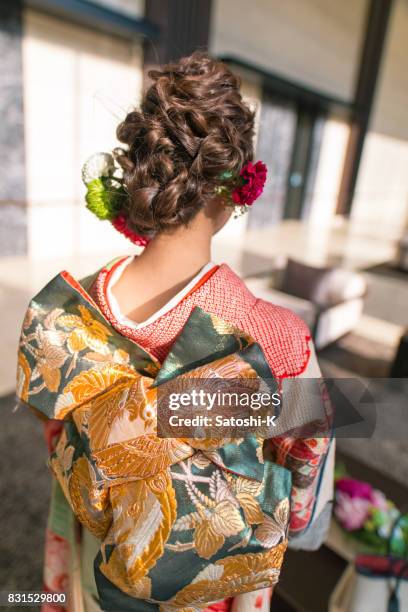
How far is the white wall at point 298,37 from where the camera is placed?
21.3 ft

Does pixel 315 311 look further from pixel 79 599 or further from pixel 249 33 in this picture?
pixel 249 33

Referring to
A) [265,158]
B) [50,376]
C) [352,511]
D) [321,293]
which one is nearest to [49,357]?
[50,376]

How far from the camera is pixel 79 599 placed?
0.78 metres

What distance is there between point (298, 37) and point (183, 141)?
863 cm

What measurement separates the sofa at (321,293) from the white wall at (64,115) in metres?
2.39

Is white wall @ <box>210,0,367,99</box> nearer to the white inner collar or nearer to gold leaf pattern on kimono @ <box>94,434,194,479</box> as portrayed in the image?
the white inner collar

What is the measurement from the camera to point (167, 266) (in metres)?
0.71

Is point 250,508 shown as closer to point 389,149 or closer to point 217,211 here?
point 217,211

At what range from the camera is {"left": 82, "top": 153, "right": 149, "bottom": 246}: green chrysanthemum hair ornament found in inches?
31.8

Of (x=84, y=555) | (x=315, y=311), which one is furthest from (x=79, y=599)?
(x=315, y=311)

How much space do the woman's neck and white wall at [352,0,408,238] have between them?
9981mm

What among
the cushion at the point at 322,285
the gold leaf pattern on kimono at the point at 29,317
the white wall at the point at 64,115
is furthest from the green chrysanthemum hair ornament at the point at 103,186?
the white wall at the point at 64,115

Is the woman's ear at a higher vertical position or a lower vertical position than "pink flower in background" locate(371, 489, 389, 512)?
higher

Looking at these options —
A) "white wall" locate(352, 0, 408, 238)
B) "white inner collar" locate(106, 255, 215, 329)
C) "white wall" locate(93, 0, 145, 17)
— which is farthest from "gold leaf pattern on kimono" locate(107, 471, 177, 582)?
"white wall" locate(352, 0, 408, 238)
